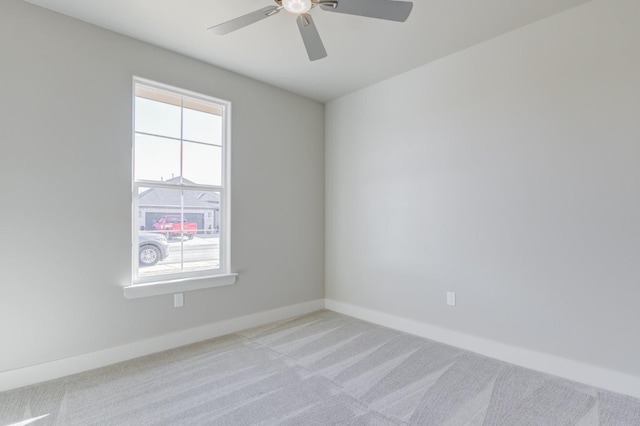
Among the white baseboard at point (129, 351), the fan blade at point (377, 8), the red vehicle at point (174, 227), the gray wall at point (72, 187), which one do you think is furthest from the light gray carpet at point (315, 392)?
the fan blade at point (377, 8)

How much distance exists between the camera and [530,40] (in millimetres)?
2572

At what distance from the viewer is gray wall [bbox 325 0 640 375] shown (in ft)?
7.25

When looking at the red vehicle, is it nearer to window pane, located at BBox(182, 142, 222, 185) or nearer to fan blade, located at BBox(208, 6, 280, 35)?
window pane, located at BBox(182, 142, 222, 185)

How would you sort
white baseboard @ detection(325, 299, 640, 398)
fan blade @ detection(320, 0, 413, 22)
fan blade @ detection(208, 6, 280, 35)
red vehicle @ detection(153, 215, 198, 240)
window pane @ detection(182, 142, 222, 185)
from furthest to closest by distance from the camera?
window pane @ detection(182, 142, 222, 185) → red vehicle @ detection(153, 215, 198, 240) → white baseboard @ detection(325, 299, 640, 398) → fan blade @ detection(208, 6, 280, 35) → fan blade @ detection(320, 0, 413, 22)

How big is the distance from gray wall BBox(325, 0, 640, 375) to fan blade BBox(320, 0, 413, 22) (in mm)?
1403

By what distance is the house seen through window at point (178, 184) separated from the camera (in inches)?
112

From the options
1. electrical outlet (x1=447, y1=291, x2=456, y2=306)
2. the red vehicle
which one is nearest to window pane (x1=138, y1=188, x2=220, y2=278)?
the red vehicle

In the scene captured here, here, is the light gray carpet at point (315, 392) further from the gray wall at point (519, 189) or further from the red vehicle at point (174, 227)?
the red vehicle at point (174, 227)

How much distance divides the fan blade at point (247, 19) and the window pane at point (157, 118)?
1.20m

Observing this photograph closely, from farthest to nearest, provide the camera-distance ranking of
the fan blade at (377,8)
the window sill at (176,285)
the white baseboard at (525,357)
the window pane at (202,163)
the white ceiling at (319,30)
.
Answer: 1. the window pane at (202,163)
2. the window sill at (176,285)
3. the white ceiling at (319,30)
4. the white baseboard at (525,357)
5. the fan blade at (377,8)

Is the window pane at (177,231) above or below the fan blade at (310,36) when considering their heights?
below

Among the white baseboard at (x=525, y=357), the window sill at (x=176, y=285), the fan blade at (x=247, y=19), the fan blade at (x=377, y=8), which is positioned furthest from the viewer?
the window sill at (x=176, y=285)

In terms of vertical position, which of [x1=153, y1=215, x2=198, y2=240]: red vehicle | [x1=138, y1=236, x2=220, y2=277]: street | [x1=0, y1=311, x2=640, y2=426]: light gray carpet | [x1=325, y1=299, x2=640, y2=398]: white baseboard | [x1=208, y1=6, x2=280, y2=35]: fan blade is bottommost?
[x1=0, y1=311, x2=640, y2=426]: light gray carpet

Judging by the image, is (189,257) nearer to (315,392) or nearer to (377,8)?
(315,392)
